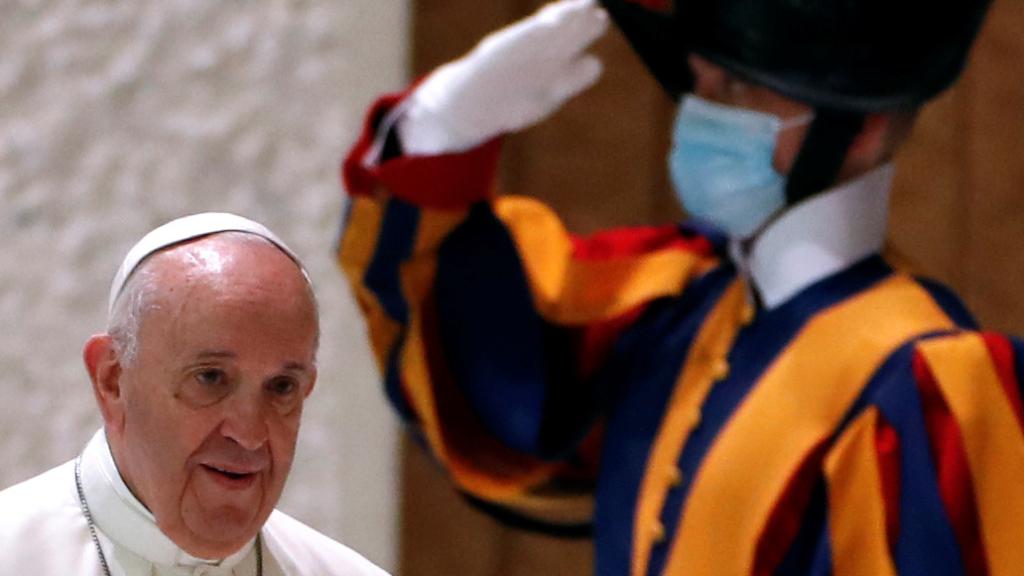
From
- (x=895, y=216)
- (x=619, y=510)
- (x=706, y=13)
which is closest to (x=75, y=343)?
(x=619, y=510)

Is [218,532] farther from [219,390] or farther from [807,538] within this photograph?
[807,538]

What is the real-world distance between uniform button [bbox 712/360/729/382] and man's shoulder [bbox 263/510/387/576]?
A: 538 mm

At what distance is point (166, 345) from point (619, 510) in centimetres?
70

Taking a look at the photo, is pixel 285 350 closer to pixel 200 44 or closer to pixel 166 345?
pixel 166 345

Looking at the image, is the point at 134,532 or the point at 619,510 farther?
the point at 619,510

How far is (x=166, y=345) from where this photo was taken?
22.7 inches

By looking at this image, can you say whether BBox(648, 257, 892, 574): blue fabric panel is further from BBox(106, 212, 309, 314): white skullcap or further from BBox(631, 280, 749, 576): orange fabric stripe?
BBox(106, 212, 309, 314): white skullcap

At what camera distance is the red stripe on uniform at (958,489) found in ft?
3.44

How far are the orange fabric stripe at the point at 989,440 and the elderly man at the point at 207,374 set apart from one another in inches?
22.2

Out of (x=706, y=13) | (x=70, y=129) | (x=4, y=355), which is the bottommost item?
(x=706, y=13)

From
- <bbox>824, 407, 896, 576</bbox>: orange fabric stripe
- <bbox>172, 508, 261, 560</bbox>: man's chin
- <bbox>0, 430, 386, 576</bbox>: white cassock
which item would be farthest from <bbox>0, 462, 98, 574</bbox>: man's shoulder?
<bbox>824, 407, 896, 576</bbox>: orange fabric stripe

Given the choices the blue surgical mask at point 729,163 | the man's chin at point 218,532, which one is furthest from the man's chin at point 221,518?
the blue surgical mask at point 729,163

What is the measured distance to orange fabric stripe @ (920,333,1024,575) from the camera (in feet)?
3.41

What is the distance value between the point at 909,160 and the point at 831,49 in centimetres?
45
